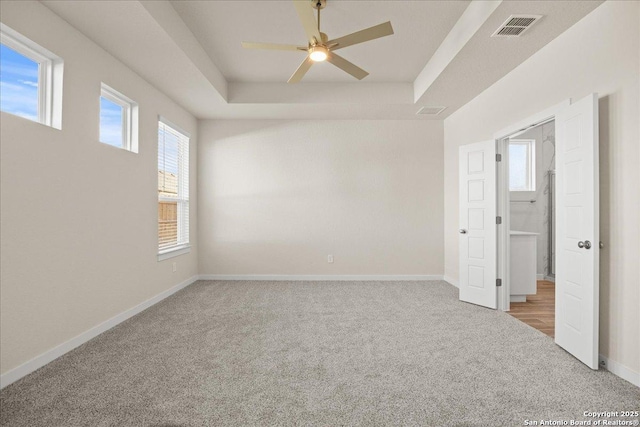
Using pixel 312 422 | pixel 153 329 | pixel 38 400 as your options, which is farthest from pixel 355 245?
pixel 38 400

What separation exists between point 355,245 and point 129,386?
4007mm

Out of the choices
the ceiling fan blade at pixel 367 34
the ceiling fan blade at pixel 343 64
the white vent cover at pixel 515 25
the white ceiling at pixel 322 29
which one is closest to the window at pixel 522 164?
the white ceiling at pixel 322 29

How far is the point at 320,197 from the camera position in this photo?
565 cm

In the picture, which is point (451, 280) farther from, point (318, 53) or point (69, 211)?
point (69, 211)

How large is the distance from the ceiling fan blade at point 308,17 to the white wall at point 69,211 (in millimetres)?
1974

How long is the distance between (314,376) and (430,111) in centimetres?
431

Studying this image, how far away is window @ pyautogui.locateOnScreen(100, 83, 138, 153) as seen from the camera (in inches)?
132

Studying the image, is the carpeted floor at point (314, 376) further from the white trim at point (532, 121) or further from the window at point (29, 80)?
the white trim at point (532, 121)

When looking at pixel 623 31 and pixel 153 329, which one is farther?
pixel 153 329

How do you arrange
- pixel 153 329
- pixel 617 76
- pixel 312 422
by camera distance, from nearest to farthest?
pixel 312 422 < pixel 617 76 < pixel 153 329

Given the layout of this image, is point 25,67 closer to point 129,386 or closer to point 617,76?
point 129,386

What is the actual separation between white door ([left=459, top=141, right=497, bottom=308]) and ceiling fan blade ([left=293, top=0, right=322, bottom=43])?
8.65ft

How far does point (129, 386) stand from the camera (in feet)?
7.10

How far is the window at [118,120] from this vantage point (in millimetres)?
3342
